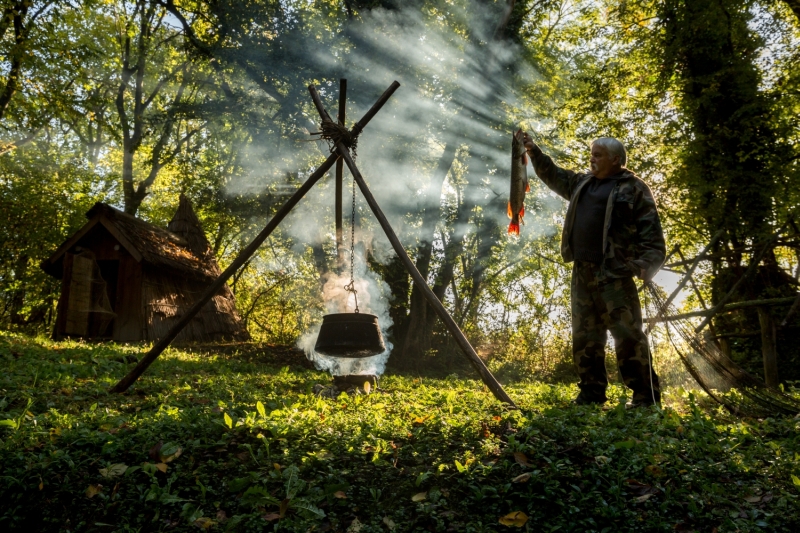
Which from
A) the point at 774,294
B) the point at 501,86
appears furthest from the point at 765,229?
the point at 501,86

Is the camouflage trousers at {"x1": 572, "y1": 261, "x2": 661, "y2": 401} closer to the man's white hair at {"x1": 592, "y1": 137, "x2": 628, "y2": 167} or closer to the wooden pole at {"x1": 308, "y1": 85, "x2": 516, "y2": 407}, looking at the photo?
the wooden pole at {"x1": 308, "y1": 85, "x2": 516, "y2": 407}

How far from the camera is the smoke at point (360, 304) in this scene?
42.0 feet

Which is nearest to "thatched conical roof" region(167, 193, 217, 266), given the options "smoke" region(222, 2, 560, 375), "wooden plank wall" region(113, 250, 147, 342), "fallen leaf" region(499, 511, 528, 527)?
"wooden plank wall" region(113, 250, 147, 342)

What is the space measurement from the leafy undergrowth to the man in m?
0.58

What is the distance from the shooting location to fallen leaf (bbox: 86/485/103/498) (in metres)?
3.61

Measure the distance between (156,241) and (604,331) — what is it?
40.9ft

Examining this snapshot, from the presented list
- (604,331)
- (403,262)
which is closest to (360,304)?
(403,262)

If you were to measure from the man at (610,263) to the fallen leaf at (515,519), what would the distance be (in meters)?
2.65

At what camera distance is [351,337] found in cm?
693

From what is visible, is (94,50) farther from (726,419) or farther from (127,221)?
(726,419)

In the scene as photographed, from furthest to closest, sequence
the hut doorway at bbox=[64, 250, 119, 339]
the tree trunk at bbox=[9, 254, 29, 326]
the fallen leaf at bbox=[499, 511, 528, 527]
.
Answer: the tree trunk at bbox=[9, 254, 29, 326] < the hut doorway at bbox=[64, 250, 119, 339] < the fallen leaf at bbox=[499, 511, 528, 527]

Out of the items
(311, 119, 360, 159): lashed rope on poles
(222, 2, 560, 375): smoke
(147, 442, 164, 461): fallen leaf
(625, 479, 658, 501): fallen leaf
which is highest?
(222, 2, 560, 375): smoke

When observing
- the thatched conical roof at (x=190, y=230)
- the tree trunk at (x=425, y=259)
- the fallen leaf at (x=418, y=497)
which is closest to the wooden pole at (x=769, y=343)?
the fallen leaf at (x=418, y=497)

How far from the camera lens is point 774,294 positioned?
1001 centimetres
